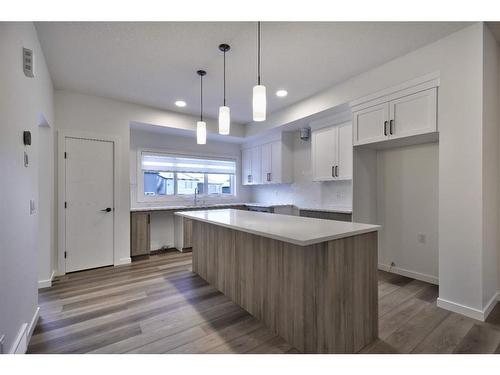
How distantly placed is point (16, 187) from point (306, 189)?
4.16 m

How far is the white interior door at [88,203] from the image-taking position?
3582 mm

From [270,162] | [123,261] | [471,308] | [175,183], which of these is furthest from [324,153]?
[123,261]

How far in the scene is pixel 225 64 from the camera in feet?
9.32

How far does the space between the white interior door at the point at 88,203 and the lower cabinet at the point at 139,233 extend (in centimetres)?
38

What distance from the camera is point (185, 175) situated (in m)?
5.36

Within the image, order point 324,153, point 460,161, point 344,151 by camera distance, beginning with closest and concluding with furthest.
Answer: point 460,161
point 344,151
point 324,153

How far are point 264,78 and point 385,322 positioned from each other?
2953 mm

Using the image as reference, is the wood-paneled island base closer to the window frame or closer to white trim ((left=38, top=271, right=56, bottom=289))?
white trim ((left=38, top=271, right=56, bottom=289))

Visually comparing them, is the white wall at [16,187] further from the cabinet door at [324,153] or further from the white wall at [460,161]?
the cabinet door at [324,153]

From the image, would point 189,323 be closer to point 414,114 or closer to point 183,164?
point 414,114

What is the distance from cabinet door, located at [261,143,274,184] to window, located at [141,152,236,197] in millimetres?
944

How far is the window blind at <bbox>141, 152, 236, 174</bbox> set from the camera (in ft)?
16.2
